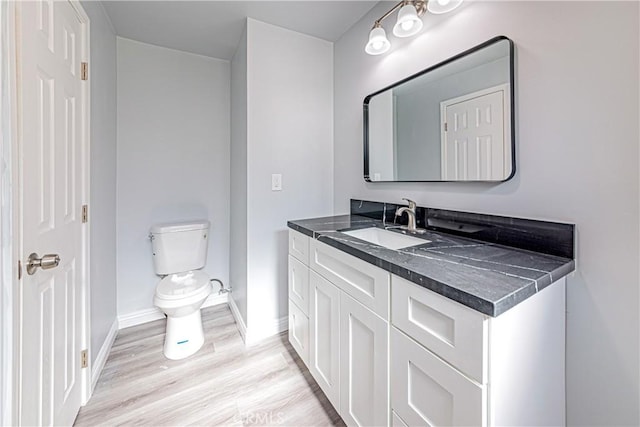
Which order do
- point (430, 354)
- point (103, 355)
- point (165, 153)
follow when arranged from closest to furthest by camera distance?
point (430, 354)
point (103, 355)
point (165, 153)

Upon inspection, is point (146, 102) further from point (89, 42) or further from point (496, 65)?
point (496, 65)

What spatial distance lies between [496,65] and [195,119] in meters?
2.18

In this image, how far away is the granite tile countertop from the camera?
676 millimetres

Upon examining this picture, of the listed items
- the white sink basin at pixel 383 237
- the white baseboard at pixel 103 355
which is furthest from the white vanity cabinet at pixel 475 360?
the white baseboard at pixel 103 355

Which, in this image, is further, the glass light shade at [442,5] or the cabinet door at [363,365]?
the glass light shade at [442,5]

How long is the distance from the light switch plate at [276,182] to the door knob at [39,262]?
48.4 inches

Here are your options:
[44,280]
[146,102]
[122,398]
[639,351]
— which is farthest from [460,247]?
[146,102]

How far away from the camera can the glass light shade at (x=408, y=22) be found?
129 cm

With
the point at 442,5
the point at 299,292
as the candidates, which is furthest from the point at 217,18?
the point at 299,292

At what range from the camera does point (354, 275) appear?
1107 millimetres

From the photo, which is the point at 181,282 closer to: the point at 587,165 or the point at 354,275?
the point at 354,275

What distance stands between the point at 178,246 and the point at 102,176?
0.68 m

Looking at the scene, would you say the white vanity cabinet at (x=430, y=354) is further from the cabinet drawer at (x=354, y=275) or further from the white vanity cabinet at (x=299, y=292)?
the white vanity cabinet at (x=299, y=292)

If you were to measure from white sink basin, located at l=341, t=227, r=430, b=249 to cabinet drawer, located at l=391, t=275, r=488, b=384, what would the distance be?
49 centimetres
